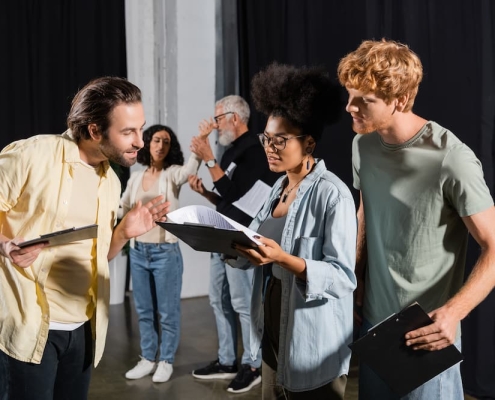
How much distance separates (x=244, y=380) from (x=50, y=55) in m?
4.00

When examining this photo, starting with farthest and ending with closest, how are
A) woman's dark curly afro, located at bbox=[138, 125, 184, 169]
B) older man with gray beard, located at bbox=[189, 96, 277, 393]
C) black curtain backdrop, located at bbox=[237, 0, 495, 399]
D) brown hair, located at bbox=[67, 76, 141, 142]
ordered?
woman's dark curly afro, located at bbox=[138, 125, 184, 169] < older man with gray beard, located at bbox=[189, 96, 277, 393] < black curtain backdrop, located at bbox=[237, 0, 495, 399] < brown hair, located at bbox=[67, 76, 141, 142]

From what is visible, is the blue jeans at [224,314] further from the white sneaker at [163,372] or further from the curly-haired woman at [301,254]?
the curly-haired woman at [301,254]

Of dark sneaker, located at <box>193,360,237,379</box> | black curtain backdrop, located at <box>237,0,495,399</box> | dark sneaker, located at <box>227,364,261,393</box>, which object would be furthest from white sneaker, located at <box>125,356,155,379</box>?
black curtain backdrop, located at <box>237,0,495,399</box>

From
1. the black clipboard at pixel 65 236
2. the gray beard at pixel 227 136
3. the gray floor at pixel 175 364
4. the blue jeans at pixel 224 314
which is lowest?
the gray floor at pixel 175 364

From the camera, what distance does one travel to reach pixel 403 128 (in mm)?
1910

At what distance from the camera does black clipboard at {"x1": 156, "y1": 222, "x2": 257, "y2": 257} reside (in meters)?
1.77

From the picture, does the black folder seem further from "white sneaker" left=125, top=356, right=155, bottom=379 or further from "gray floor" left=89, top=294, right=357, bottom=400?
"white sneaker" left=125, top=356, right=155, bottom=379

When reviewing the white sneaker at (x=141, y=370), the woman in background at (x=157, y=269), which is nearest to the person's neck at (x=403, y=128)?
the woman in background at (x=157, y=269)

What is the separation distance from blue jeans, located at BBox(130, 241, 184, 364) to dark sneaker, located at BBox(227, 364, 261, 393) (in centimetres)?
45

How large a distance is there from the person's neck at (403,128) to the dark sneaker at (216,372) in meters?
2.52

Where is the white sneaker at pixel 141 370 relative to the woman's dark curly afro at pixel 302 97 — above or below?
below

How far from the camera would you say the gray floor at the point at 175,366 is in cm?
382

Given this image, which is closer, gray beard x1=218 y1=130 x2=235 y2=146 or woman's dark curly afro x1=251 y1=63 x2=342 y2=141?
woman's dark curly afro x1=251 y1=63 x2=342 y2=141

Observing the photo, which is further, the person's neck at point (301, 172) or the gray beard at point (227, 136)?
the gray beard at point (227, 136)
